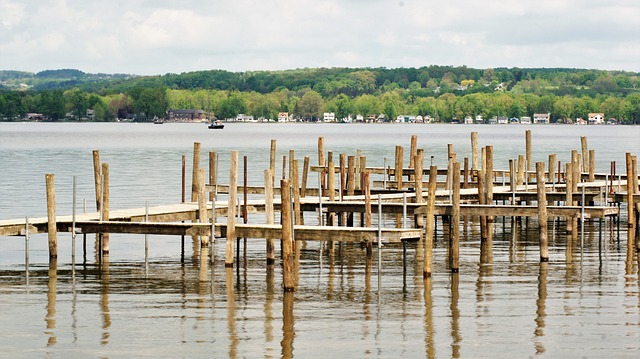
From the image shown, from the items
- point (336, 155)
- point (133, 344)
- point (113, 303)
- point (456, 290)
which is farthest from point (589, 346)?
point (336, 155)

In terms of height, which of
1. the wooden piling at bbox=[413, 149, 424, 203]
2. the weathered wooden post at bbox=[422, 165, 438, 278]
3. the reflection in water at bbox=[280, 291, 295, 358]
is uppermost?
the wooden piling at bbox=[413, 149, 424, 203]

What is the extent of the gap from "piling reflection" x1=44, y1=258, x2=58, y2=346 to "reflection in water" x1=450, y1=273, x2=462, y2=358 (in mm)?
6671

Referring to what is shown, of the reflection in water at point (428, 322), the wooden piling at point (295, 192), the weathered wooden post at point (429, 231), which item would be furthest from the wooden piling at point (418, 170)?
the reflection in water at point (428, 322)

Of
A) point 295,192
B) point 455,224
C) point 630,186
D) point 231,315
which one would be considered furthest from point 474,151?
point 231,315

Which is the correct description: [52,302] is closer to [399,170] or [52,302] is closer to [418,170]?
[418,170]

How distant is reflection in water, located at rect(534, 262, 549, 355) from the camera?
2102cm

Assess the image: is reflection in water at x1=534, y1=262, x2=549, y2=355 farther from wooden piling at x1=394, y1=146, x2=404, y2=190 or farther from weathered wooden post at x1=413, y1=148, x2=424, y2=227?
wooden piling at x1=394, y1=146, x2=404, y2=190

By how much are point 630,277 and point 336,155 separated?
76.9m

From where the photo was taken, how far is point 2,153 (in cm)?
10656

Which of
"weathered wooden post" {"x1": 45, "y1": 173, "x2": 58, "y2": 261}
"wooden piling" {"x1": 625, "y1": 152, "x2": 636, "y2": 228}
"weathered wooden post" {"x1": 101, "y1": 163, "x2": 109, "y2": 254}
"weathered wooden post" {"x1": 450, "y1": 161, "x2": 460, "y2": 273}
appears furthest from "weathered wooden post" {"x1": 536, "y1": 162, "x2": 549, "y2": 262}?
"weathered wooden post" {"x1": 45, "y1": 173, "x2": 58, "y2": 261}

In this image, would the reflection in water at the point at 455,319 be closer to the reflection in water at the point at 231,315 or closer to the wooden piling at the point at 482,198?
the reflection in water at the point at 231,315

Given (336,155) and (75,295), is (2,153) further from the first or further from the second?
(75,295)

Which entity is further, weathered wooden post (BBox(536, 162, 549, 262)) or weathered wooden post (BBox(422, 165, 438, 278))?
weathered wooden post (BBox(536, 162, 549, 262))

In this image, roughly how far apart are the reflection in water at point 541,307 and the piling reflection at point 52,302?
26.5 ft
